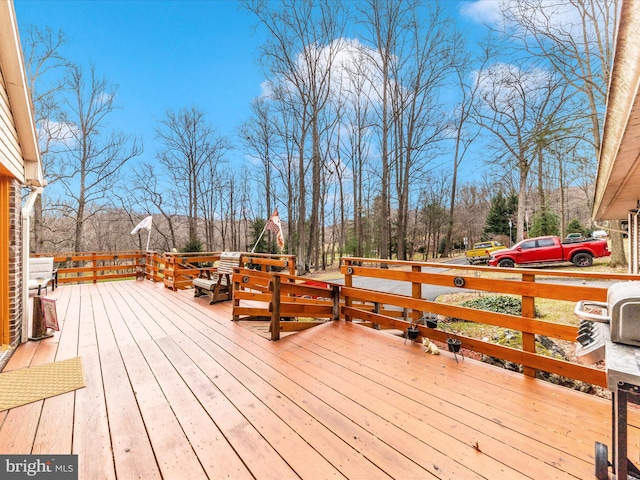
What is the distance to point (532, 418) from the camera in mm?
1816

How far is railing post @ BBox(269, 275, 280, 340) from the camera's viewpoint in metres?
3.34

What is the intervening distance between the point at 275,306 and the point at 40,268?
269 inches

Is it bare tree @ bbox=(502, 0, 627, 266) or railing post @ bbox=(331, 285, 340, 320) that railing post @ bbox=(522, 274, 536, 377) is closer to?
railing post @ bbox=(331, 285, 340, 320)

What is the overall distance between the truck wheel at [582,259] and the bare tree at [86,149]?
68.6 feet

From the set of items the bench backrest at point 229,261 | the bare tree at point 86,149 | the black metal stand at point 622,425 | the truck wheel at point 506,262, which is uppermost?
the bare tree at point 86,149

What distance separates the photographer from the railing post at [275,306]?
3344mm

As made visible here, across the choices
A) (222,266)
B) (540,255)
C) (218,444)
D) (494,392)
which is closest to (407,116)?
(540,255)

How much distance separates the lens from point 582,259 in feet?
35.3

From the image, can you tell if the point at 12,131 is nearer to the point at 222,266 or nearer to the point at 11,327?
the point at 11,327

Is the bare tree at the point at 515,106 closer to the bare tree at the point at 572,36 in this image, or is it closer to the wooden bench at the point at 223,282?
the bare tree at the point at 572,36

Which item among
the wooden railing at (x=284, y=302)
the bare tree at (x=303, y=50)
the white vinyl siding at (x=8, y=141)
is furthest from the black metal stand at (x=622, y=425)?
the bare tree at (x=303, y=50)

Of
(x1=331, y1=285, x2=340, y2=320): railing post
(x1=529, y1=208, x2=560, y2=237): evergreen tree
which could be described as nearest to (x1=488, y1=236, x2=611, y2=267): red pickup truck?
(x1=529, y1=208, x2=560, y2=237): evergreen tree

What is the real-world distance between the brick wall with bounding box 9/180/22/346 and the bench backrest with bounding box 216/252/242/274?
2710 mm

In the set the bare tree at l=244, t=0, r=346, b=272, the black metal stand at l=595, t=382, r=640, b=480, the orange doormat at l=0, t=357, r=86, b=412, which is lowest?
the orange doormat at l=0, t=357, r=86, b=412
